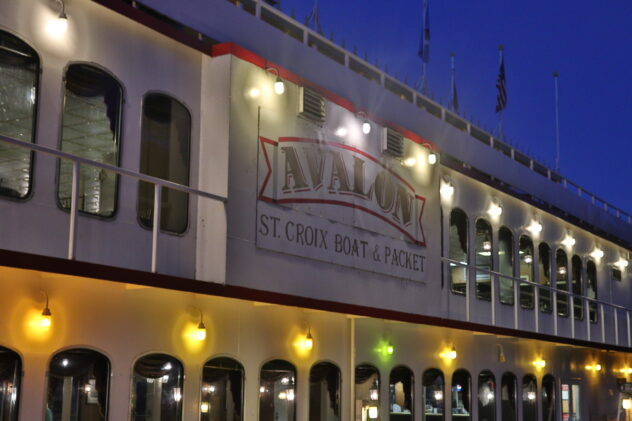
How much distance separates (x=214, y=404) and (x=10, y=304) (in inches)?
110

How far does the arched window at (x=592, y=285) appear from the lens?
2086 centimetres

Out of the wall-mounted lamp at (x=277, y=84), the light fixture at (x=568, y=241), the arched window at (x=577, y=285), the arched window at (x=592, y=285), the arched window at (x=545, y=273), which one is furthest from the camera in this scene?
the arched window at (x=592, y=285)

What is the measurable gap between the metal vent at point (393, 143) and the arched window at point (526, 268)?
5819 mm

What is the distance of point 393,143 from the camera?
12.7m

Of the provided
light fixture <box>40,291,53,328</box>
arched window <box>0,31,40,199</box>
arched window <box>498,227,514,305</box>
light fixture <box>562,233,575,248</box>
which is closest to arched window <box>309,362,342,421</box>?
light fixture <box>40,291,53,328</box>

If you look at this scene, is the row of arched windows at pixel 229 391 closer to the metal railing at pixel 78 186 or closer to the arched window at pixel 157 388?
the arched window at pixel 157 388

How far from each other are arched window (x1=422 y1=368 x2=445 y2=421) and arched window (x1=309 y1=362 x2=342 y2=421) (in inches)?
94.9

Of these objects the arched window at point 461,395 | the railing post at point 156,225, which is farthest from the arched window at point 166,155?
the arched window at point 461,395

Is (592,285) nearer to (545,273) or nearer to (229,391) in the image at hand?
Result: (545,273)

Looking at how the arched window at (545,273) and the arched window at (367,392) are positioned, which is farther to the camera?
the arched window at (545,273)

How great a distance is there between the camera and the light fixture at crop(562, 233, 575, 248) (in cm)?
1968

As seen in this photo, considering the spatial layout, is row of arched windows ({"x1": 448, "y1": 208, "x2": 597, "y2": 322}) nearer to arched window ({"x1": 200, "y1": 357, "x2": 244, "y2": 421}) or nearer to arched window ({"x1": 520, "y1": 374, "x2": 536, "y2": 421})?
arched window ({"x1": 520, "y1": 374, "x2": 536, "y2": 421})

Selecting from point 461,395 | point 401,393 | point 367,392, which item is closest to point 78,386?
point 367,392

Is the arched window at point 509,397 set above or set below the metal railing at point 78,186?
below
